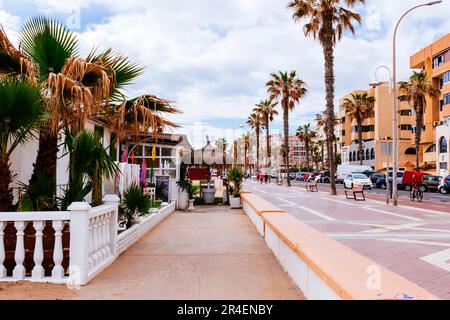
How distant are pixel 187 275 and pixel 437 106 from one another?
60989mm

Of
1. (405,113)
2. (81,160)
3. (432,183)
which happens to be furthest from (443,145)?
(81,160)

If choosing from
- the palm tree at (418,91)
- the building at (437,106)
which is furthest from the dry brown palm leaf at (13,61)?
the building at (437,106)

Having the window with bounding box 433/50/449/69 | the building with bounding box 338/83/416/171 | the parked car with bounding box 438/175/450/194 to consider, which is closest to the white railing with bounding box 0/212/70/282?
the parked car with bounding box 438/175/450/194

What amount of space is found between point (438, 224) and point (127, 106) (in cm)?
1080

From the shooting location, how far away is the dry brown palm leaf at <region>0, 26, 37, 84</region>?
6.33 metres

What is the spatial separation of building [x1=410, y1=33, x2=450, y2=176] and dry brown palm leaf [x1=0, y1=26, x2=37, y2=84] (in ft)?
159

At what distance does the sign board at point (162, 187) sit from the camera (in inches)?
730

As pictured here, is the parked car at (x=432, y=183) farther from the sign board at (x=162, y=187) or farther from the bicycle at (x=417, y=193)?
the sign board at (x=162, y=187)

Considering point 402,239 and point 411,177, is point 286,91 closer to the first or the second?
point 411,177

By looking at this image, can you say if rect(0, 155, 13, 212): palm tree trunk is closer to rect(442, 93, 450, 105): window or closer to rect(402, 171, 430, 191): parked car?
rect(402, 171, 430, 191): parked car

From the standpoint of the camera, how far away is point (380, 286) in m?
3.51

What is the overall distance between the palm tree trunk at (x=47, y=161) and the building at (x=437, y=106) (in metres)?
48.2

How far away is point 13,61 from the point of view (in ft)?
21.6

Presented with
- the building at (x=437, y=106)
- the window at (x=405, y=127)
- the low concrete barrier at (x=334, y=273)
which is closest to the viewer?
the low concrete barrier at (x=334, y=273)
